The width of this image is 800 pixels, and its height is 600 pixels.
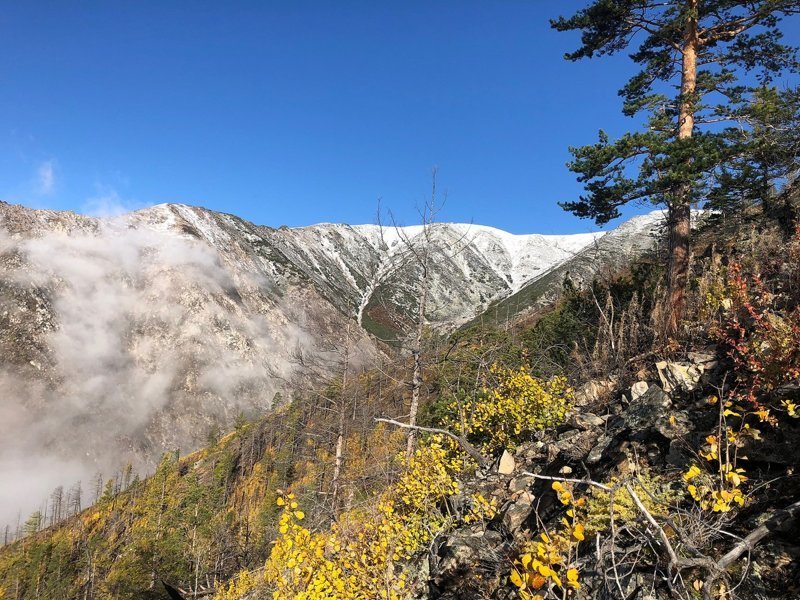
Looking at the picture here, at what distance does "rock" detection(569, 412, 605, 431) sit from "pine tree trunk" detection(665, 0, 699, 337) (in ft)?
7.27

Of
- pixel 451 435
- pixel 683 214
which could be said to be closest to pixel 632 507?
pixel 451 435

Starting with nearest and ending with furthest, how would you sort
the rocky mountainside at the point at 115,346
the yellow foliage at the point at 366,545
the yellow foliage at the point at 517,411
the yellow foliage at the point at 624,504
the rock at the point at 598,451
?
the yellow foliage at the point at 624,504, the yellow foliage at the point at 366,545, the rock at the point at 598,451, the yellow foliage at the point at 517,411, the rocky mountainside at the point at 115,346

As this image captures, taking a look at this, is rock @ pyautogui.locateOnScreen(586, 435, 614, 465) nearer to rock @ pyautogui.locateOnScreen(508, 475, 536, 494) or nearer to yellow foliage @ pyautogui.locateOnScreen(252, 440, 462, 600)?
rock @ pyautogui.locateOnScreen(508, 475, 536, 494)

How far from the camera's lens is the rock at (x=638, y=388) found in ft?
24.9

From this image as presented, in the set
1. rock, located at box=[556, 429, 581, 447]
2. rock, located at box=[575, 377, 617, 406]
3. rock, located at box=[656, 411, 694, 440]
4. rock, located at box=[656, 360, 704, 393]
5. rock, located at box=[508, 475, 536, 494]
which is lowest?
rock, located at box=[508, 475, 536, 494]

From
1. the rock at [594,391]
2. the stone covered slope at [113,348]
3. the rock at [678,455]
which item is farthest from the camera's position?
the stone covered slope at [113,348]

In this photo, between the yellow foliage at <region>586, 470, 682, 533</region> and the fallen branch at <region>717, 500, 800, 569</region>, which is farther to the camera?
the yellow foliage at <region>586, 470, 682, 533</region>

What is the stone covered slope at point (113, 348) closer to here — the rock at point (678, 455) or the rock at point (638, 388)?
the rock at point (638, 388)

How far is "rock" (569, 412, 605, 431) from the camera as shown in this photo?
7.92 m

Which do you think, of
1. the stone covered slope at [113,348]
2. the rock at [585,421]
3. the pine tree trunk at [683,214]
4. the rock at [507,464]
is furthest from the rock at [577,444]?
the stone covered slope at [113,348]

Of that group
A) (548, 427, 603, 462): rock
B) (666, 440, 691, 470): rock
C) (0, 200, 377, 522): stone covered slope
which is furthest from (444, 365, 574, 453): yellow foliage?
(0, 200, 377, 522): stone covered slope

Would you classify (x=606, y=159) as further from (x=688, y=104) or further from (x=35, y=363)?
(x=35, y=363)

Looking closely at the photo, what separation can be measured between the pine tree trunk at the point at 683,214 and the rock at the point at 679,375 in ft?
4.84

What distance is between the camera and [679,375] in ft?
22.5
